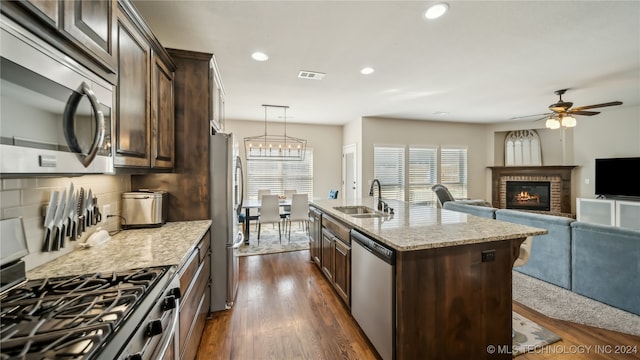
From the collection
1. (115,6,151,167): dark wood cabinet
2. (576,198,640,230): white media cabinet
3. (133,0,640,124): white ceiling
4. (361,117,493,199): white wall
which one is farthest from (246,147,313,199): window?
(576,198,640,230): white media cabinet

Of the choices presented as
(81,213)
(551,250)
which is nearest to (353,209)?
(551,250)


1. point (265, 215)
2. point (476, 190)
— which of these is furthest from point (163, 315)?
point (476, 190)

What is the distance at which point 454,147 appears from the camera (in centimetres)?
677

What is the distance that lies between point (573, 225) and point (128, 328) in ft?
12.6

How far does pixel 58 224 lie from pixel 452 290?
2.38m

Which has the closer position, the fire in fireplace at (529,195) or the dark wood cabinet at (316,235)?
the dark wood cabinet at (316,235)

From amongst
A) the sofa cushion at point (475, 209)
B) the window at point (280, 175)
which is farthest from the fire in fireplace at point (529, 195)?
the window at point (280, 175)

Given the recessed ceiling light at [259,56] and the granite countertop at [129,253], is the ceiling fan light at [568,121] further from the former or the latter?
the granite countertop at [129,253]

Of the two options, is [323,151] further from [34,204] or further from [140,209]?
[34,204]

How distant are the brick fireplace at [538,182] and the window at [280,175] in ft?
16.8

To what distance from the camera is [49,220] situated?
51.3 inches

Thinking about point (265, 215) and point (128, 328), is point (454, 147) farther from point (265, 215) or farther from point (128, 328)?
point (128, 328)

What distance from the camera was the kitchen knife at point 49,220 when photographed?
1.29 m

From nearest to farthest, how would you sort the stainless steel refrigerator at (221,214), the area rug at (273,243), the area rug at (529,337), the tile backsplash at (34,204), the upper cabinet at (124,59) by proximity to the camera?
the upper cabinet at (124,59) → the tile backsplash at (34,204) → the area rug at (529,337) → the stainless steel refrigerator at (221,214) → the area rug at (273,243)
